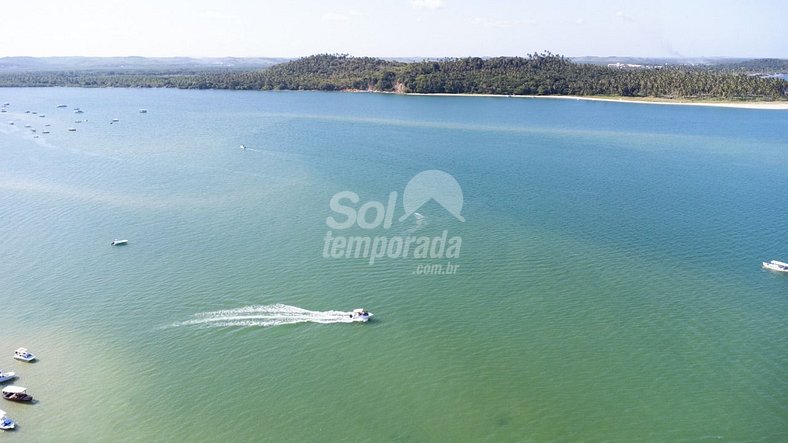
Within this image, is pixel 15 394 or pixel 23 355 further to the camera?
pixel 23 355

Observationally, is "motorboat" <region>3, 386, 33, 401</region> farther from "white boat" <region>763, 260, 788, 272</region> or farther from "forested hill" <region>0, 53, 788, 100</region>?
"forested hill" <region>0, 53, 788, 100</region>

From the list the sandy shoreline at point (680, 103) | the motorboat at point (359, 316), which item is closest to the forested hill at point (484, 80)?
the sandy shoreline at point (680, 103)

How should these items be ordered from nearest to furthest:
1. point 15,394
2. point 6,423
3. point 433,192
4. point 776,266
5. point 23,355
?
point 6,423 → point 15,394 → point 23,355 → point 776,266 → point 433,192

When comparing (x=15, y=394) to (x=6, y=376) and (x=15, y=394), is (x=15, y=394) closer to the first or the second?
(x=15, y=394)

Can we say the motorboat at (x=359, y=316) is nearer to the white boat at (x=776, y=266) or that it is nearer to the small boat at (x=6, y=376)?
the small boat at (x=6, y=376)

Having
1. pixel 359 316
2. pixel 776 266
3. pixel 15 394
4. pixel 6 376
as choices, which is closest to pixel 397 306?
pixel 359 316

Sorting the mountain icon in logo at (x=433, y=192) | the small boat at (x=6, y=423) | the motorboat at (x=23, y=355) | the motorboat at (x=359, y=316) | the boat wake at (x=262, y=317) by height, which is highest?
the mountain icon in logo at (x=433, y=192)

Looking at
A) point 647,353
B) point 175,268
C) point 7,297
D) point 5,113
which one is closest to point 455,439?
point 647,353
